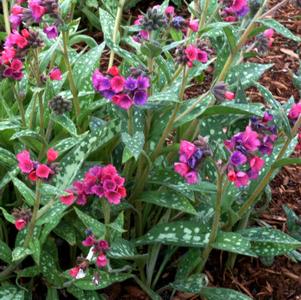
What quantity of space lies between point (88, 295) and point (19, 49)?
79cm

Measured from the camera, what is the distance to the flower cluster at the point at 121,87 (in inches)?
65.1

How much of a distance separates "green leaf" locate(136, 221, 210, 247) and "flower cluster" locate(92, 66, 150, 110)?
492 millimetres

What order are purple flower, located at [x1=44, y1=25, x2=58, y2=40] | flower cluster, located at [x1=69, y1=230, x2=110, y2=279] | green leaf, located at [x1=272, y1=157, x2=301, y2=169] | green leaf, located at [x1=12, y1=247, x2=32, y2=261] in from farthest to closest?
purple flower, located at [x1=44, y1=25, x2=58, y2=40]
green leaf, located at [x1=272, y1=157, x2=301, y2=169]
green leaf, located at [x1=12, y1=247, x2=32, y2=261]
flower cluster, located at [x1=69, y1=230, x2=110, y2=279]

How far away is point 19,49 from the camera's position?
68.5 inches

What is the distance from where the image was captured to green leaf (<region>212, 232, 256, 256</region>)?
73.0 inches

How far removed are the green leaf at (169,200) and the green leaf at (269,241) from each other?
268 mm

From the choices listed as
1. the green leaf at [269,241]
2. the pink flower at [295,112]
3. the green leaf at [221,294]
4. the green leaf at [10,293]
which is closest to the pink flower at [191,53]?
the pink flower at [295,112]

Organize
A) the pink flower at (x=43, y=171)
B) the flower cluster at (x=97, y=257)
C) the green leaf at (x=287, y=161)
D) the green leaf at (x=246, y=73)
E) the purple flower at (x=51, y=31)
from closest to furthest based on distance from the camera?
the pink flower at (x=43, y=171) < the flower cluster at (x=97, y=257) < the green leaf at (x=287, y=161) < the purple flower at (x=51, y=31) < the green leaf at (x=246, y=73)

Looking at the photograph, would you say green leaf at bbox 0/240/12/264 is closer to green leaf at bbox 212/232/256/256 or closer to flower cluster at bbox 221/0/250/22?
green leaf at bbox 212/232/256/256

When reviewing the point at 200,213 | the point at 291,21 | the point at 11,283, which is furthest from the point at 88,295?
the point at 291,21

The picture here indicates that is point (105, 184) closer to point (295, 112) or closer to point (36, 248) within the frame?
point (36, 248)

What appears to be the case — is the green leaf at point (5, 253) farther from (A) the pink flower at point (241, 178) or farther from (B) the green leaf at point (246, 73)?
(B) the green leaf at point (246, 73)

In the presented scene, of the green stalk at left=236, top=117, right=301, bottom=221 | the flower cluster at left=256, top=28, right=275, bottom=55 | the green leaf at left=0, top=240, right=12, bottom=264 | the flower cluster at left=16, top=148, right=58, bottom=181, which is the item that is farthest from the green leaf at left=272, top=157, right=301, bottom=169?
the green leaf at left=0, top=240, right=12, bottom=264

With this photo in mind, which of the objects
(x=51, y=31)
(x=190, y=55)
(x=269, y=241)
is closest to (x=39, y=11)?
(x=51, y=31)
